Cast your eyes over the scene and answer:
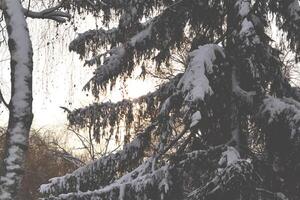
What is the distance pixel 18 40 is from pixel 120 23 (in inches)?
57.3

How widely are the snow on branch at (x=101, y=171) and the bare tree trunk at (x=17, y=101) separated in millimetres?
532

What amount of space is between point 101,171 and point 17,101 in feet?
4.15

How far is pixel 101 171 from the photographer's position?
619 centimetres

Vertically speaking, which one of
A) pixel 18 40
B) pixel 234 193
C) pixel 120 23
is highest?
pixel 120 23

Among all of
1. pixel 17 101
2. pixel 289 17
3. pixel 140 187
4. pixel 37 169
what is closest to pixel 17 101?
pixel 17 101

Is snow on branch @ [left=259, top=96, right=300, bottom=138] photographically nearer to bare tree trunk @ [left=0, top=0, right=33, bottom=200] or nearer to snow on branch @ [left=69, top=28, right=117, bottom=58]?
bare tree trunk @ [left=0, top=0, right=33, bottom=200]

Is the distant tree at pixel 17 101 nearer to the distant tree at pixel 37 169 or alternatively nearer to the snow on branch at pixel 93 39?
the snow on branch at pixel 93 39

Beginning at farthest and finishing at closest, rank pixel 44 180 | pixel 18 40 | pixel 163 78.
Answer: pixel 44 180 → pixel 163 78 → pixel 18 40

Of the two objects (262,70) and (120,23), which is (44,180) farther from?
(262,70)

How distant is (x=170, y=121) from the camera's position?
511 centimetres

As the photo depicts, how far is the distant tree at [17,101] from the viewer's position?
18.2 feet

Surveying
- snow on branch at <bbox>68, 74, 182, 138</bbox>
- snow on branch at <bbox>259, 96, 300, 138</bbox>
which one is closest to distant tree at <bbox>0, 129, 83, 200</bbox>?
snow on branch at <bbox>68, 74, 182, 138</bbox>

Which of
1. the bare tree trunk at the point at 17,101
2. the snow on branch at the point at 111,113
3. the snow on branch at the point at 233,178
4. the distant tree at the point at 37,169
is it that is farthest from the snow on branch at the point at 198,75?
the distant tree at the point at 37,169

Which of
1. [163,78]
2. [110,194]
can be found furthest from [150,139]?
[163,78]
